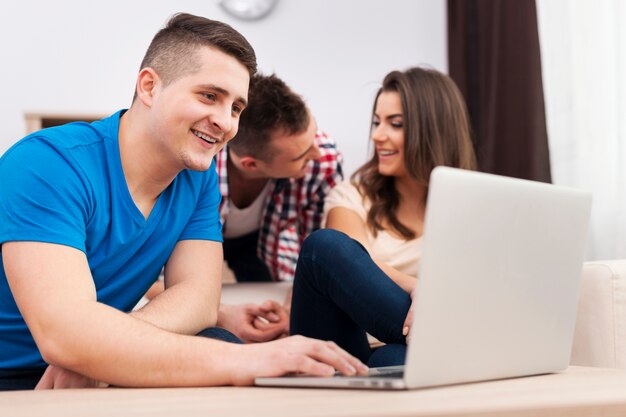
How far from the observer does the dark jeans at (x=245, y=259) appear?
94.7 inches

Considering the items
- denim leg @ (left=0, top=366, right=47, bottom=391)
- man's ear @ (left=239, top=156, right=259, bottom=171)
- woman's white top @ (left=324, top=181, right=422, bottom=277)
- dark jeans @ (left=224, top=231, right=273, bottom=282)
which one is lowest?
dark jeans @ (left=224, top=231, right=273, bottom=282)

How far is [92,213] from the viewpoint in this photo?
117 cm

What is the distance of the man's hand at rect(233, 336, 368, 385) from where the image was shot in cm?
90

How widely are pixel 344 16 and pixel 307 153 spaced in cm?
145

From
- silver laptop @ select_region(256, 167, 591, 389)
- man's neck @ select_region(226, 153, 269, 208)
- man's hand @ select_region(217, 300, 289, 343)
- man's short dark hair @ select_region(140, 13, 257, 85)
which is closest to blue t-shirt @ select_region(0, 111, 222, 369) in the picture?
man's short dark hair @ select_region(140, 13, 257, 85)

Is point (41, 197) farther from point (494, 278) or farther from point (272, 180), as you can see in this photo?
point (272, 180)

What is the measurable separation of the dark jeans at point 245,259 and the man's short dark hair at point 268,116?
377 mm

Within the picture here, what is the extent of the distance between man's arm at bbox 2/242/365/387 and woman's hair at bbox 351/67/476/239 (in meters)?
1.11

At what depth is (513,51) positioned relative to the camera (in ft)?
9.02

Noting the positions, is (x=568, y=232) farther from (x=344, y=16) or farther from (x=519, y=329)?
(x=344, y=16)

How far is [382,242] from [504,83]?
3.62ft

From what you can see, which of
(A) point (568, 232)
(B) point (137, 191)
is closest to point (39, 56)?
(B) point (137, 191)

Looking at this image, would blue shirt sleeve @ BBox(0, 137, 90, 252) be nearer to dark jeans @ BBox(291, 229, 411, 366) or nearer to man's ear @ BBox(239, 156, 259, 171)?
dark jeans @ BBox(291, 229, 411, 366)

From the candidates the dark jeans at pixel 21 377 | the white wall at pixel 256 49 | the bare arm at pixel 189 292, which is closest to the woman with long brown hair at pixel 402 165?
the bare arm at pixel 189 292
